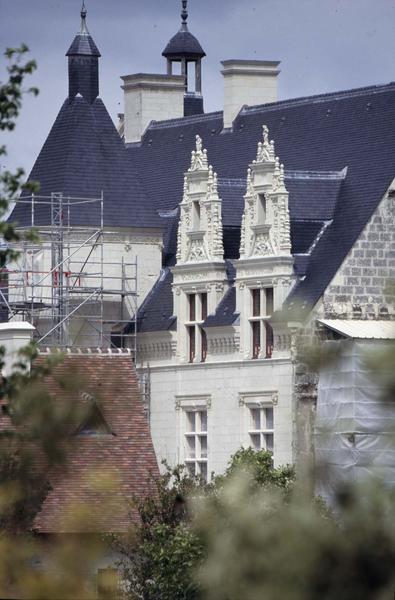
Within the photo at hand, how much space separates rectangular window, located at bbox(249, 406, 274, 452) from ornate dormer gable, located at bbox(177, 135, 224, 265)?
4263 mm

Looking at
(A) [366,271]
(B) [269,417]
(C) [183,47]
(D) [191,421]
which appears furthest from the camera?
(C) [183,47]

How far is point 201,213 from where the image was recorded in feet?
192

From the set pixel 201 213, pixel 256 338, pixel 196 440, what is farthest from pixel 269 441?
pixel 201 213

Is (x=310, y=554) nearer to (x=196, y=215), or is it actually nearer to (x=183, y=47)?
(x=196, y=215)

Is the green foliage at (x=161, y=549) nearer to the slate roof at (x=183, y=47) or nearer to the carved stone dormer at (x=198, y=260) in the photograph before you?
the carved stone dormer at (x=198, y=260)

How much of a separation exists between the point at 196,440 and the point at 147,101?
1555cm

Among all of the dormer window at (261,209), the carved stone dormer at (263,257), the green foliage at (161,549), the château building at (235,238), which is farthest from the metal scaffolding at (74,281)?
the green foliage at (161,549)

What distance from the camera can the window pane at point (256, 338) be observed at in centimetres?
5672

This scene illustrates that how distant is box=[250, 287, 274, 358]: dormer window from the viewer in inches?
2216

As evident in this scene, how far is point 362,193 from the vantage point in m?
56.1

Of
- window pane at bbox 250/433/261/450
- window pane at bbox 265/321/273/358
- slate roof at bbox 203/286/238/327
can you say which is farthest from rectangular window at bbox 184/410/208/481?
window pane at bbox 265/321/273/358

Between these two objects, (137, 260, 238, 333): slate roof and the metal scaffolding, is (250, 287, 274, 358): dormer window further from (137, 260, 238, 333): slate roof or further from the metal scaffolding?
the metal scaffolding

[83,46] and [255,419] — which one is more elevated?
[83,46]

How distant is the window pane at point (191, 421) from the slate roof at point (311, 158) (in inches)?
175
